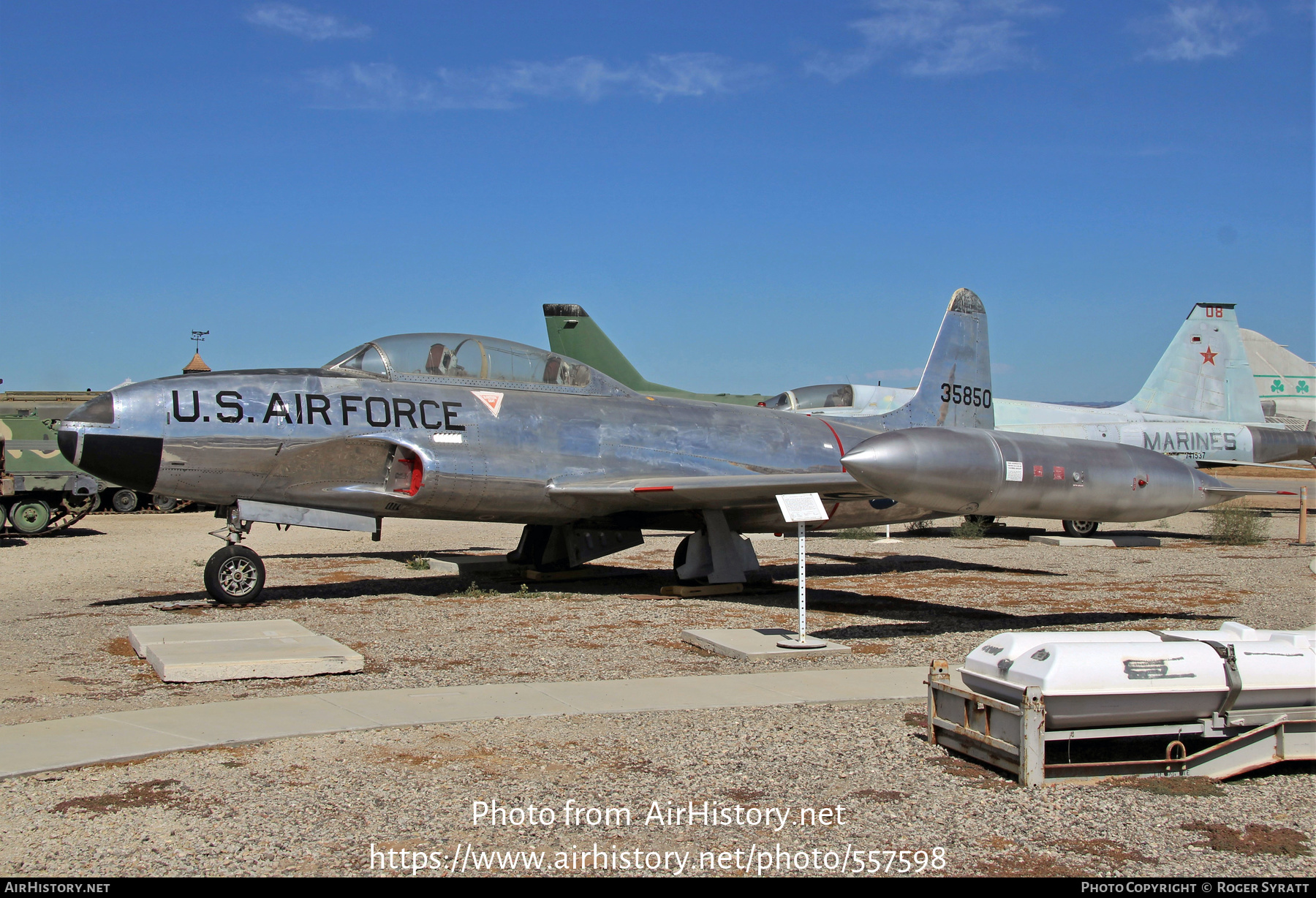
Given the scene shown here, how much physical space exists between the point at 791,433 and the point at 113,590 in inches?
349

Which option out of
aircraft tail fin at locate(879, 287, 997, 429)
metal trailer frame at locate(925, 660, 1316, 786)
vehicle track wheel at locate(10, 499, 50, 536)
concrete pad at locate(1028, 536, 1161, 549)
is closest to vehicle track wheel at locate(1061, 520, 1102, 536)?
concrete pad at locate(1028, 536, 1161, 549)

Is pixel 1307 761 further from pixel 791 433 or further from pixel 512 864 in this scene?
pixel 791 433

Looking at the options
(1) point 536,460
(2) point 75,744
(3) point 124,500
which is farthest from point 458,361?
(3) point 124,500

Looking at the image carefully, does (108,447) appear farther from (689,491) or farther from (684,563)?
(684,563)

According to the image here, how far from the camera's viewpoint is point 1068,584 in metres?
13.7

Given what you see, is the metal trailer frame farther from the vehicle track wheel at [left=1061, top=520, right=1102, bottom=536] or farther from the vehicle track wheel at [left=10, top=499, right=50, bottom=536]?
the vehicle track wheel at [left=10, top=499, right=50, bottom=536]

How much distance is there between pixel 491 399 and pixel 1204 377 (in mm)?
20401

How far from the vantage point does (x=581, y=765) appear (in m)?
5.27

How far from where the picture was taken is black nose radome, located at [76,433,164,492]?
9.61 meters

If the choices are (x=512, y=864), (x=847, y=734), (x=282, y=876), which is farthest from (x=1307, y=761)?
(x=282, y=876)

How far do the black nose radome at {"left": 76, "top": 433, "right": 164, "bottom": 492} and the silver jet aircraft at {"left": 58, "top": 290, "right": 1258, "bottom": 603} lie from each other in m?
0.02

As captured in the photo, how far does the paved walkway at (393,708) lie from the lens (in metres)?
5.45

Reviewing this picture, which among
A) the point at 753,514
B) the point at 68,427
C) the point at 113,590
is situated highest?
the point at 68,427

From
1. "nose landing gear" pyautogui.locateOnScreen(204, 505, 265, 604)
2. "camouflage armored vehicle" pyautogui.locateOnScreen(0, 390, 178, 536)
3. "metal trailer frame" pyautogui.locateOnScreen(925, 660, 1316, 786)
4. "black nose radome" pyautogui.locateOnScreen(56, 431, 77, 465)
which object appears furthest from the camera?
"camouflage armored vehicle" pyautogui.locateOnScreen(0, 390, 178, 536)
